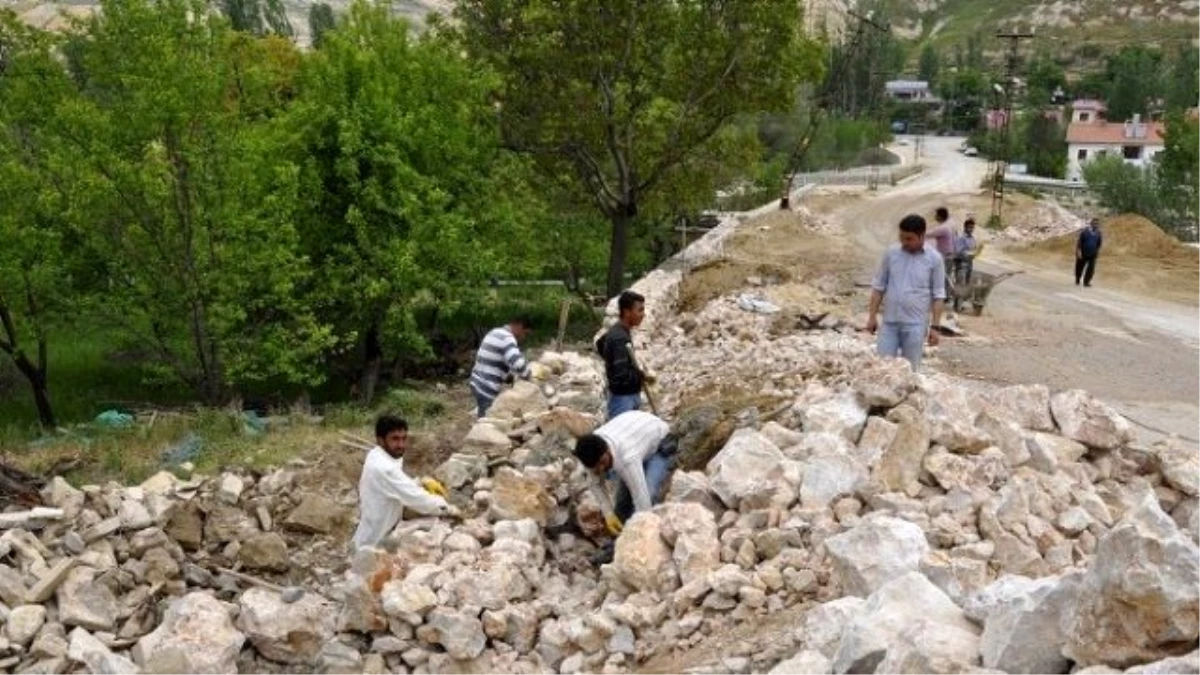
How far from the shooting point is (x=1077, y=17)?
123m

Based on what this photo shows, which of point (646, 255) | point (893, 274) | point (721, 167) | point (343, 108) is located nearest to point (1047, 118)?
point (646, 255)

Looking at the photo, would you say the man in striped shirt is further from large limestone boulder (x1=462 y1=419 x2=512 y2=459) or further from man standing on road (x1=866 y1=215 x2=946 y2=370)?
man standing on road (x1=866 y1=215 x2=946 y2=370)

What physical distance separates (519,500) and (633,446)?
49.6 inches

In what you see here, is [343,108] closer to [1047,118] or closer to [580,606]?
[580,606]

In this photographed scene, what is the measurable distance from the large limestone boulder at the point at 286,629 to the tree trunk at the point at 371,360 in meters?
11.0

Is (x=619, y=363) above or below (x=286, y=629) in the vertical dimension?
above

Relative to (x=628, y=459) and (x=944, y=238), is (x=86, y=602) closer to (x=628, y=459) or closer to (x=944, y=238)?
(x=628, y=459)

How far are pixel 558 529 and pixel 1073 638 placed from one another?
4.05 m

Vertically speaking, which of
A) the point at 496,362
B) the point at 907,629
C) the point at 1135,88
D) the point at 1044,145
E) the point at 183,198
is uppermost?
the point at 1135,88

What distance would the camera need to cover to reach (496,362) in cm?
906

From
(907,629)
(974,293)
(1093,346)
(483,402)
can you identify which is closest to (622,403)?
(483,402)

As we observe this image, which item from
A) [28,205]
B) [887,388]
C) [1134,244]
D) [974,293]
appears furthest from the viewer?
[1134,244]

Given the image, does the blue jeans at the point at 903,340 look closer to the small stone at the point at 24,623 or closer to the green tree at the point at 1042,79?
the small stone at the point at 24,623

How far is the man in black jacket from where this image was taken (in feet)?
22.9
